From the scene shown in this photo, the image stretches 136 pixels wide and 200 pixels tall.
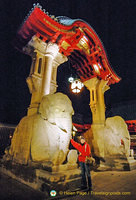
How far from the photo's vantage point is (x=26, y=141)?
3840mm

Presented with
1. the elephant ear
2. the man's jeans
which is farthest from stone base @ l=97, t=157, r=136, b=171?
the elephant ear

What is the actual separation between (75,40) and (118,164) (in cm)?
647

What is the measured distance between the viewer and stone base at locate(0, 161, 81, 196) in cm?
277

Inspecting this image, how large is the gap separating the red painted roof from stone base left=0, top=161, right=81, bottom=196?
200 inches

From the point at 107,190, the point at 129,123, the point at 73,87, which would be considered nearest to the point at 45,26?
the point at 73,87

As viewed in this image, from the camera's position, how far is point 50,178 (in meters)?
2.76

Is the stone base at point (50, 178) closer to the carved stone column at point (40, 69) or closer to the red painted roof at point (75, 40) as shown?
the carved stone column at point (40, 69)

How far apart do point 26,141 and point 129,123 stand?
10618 mm

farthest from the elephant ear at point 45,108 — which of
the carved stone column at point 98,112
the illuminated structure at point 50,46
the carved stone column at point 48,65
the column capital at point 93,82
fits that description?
the column capital at point 93,82

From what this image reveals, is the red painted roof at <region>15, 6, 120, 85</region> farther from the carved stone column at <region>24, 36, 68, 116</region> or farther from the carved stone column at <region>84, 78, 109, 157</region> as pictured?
the carved stone column at <region>84, 78, 109, 157</region>

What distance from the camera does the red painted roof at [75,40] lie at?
16.3 ft

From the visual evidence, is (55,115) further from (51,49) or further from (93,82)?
(93,82)

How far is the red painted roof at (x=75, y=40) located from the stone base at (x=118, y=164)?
482cm

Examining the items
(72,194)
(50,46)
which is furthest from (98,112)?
(72,194)
